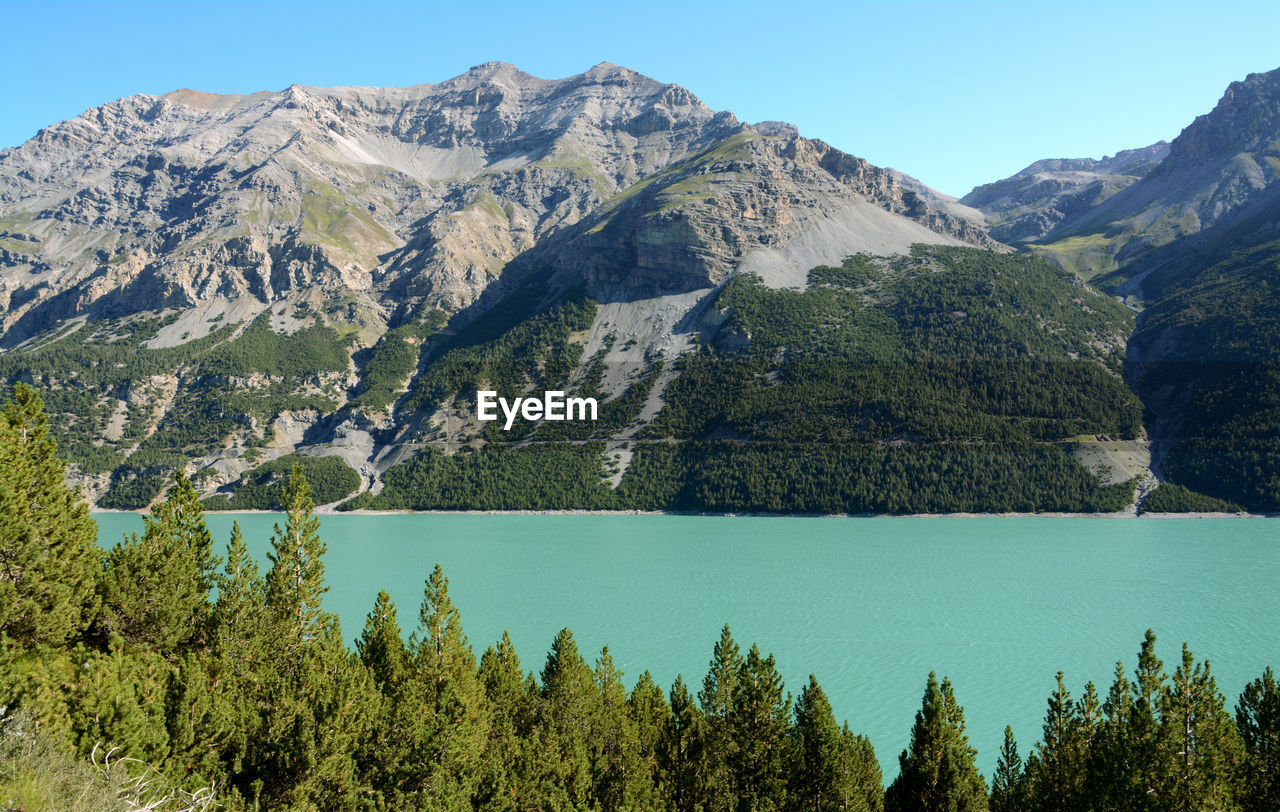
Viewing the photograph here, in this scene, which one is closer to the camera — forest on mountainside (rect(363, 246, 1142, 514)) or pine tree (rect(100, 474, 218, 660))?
pine tree (rect(100, 474, 218, 660))

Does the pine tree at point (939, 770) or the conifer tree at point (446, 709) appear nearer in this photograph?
the conifer tree at point (446, 709)

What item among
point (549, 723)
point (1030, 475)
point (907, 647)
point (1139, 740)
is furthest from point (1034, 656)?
point (1030, 475)

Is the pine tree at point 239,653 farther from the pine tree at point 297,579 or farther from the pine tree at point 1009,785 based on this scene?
the pine tree at point 1009,785

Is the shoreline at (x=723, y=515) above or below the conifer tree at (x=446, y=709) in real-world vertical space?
below

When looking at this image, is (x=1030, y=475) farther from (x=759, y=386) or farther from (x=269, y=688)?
(x=269, y=688)

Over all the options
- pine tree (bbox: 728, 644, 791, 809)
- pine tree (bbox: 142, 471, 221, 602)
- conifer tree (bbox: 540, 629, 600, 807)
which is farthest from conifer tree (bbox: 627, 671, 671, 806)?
pine tree (bbox: 142, 471, 221, 602)

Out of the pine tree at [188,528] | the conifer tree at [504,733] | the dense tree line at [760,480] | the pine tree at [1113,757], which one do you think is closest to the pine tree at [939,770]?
the pine tree at [1113,757]

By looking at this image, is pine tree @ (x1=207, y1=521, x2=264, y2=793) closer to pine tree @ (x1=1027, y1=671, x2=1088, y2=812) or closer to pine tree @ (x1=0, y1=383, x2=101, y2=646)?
pine tree @ (x1=0, y1=383, x2=101, y2=646)
